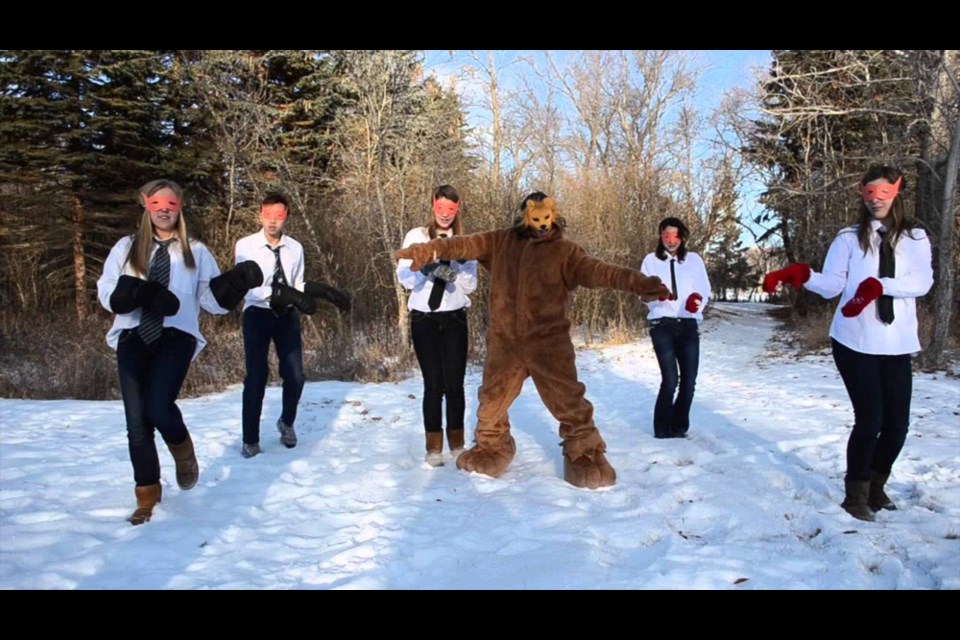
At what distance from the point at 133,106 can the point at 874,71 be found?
1598cm

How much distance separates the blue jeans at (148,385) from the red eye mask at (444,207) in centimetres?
196

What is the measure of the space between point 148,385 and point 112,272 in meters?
0.69

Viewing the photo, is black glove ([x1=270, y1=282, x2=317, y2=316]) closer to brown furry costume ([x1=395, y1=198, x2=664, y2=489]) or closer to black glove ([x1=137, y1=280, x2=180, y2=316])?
brown furry costume ([x1=395, y1=198, x2=664, y2=489])

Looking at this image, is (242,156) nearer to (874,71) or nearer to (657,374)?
(657,374)

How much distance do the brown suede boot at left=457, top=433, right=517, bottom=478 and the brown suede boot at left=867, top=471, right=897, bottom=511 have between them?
7.49 feet

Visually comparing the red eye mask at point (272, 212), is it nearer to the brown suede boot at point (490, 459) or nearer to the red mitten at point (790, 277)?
the brown suede boot at point (490, 459)

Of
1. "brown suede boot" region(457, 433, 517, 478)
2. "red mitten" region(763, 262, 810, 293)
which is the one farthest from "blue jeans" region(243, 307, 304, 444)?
"red mitten" region(763, 262, 810, 293)

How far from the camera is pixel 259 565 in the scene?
3064 millimetres

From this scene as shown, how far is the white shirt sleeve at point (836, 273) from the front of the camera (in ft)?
12.3

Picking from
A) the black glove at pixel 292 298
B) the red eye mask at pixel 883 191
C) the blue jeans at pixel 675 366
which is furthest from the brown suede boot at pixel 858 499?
the black glove at pixel 292 298

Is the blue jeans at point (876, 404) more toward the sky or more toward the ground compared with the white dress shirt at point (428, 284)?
more toward the ground

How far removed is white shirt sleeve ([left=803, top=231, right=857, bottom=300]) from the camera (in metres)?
3.74

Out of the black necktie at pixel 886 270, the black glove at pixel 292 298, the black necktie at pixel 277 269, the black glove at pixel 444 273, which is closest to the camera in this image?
the black necktie at pixel 886 270

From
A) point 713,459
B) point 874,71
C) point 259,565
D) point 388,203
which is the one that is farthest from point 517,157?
point 259,565
